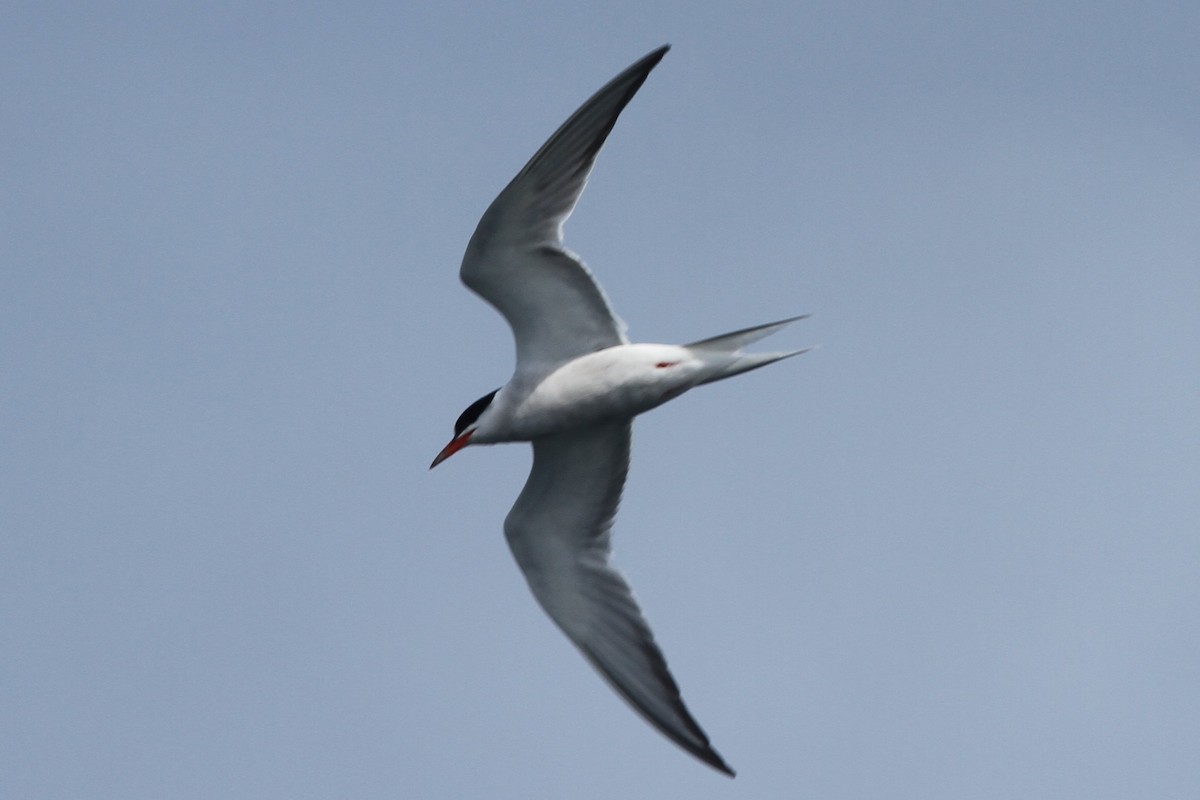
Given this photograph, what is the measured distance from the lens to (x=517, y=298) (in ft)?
33.7

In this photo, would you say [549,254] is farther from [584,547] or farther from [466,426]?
[584,547]

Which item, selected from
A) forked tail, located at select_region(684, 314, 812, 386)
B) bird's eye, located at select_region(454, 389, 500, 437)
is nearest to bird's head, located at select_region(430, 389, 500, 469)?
bird's eye, located at select_region(454, 389, 500, 437)

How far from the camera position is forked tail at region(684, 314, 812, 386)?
9.85 m

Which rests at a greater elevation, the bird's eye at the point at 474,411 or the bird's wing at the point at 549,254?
the bird's wing at the point at 549,254

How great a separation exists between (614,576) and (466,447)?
149 cm

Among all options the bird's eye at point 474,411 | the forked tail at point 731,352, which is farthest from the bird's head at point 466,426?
the forked tail at point 731,352

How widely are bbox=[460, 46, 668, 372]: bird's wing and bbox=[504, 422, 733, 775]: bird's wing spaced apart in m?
0.80

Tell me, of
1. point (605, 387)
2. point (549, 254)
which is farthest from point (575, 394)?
point (549, 254)

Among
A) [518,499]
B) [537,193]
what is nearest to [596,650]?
[518,499]

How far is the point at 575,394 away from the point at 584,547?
1562 millimetres

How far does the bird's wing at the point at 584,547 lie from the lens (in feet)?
35.6

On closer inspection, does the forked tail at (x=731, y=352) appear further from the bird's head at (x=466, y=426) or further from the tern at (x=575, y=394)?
the bird's head at (x=466, y=426)

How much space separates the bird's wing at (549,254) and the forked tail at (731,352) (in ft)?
2.05

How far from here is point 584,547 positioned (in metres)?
11.2
